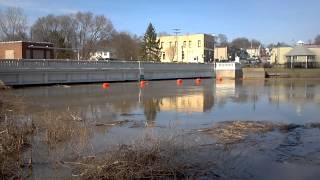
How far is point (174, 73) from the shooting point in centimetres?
7300

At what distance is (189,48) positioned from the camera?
135125mm

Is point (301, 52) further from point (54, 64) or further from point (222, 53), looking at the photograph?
point (54, 64)

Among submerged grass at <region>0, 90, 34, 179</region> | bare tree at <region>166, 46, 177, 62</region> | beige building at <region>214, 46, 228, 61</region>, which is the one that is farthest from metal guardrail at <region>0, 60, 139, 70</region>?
beige building at <region>214, 46, 228, 61</region>

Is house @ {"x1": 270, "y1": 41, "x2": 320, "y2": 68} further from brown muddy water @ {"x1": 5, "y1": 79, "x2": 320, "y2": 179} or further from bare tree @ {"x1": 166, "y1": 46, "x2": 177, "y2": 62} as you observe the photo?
brown muddy water @ {"x1": 5, "y1": 79, "x2": 320, "y2": 179}

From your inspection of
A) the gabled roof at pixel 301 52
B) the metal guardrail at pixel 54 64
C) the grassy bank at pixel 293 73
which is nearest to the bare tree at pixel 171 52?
the gabled roof at pixel 301 52

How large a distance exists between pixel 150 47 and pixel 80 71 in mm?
63431

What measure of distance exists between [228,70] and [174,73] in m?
15.6

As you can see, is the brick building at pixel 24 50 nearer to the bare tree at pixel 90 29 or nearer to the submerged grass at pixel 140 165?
the bare tree at pixel 90 29

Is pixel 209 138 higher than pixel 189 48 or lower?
lower

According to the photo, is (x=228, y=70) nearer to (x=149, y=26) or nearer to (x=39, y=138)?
(x=149, y=26)

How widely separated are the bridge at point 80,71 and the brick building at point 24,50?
17.8 metres

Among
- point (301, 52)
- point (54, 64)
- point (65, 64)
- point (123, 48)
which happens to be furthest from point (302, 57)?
point (54, 64)

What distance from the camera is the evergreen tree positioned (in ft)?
375

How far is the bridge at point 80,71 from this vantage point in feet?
140
